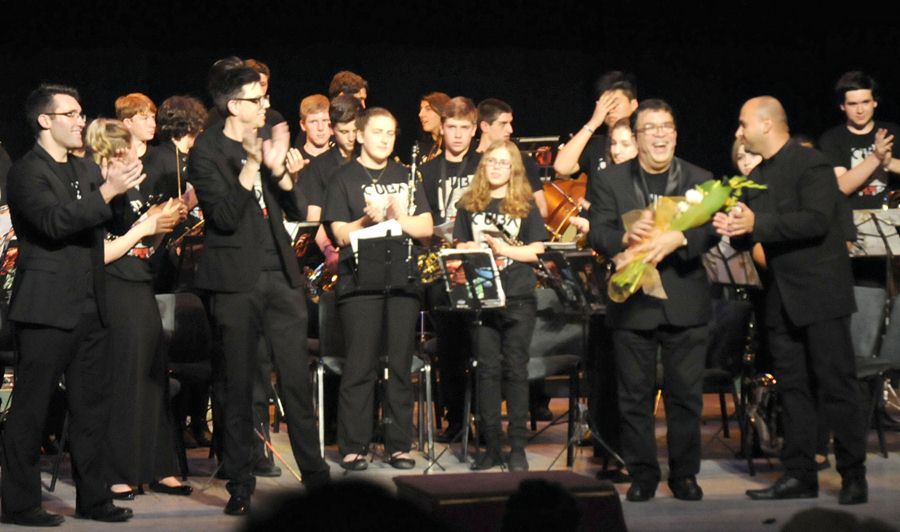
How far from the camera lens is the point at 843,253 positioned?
19.7 ft

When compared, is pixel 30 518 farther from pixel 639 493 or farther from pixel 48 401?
pixel 639 493

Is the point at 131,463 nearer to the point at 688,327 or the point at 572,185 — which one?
the point at 688,327

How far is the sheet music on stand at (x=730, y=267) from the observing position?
21.7ft

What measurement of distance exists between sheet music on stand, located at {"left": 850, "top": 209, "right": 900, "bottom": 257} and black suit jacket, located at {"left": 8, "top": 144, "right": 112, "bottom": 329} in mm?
4199

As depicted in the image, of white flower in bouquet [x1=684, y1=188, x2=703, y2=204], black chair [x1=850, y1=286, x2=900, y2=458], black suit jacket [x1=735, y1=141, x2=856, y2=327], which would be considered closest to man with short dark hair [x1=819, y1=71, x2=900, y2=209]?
black chair [x1=850, y1=286, x2=900, y2=458]

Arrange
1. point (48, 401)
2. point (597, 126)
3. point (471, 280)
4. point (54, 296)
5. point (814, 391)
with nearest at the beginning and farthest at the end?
point (54, 296) → point (48, 401) → point (814, 391) → point (471, 280) → point (597, 126)

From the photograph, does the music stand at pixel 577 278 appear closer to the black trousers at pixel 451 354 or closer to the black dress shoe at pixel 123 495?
the black trousers at pixel 451 354

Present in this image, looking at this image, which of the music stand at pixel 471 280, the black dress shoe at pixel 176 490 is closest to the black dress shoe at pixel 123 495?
the black dress shoe at pixel 176 490

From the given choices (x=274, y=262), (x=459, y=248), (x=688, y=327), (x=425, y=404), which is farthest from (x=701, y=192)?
(x=425, y=404)

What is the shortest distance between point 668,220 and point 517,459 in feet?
5.16

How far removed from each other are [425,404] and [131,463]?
2070mm

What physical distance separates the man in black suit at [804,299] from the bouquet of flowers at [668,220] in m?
0.16

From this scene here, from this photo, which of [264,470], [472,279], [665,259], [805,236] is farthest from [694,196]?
[264,470]

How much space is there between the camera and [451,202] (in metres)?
7.37
